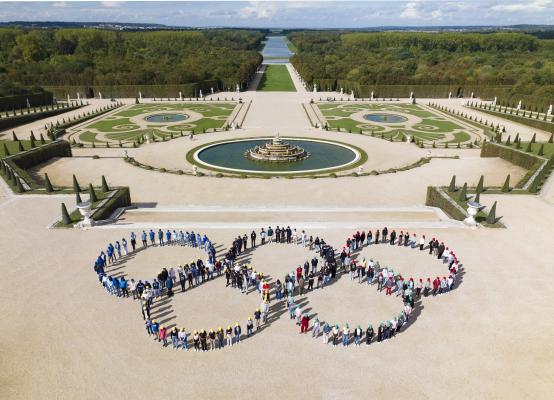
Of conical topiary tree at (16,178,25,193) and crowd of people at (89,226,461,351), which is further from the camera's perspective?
conical topiary tree at (16,178,25,193)

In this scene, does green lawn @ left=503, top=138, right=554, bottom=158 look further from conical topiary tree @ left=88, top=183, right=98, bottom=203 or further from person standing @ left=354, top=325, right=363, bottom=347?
conical topiary tree @ left=88, top=183, right=98, bottom=203

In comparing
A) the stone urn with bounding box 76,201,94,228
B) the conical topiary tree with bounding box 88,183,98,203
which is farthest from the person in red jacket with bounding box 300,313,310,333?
the conical topiary tree with bounding box 88,183,98,203

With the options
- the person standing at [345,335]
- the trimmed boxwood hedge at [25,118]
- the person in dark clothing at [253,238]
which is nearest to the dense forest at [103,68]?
the trimmed boxwood hedge at [25,118]

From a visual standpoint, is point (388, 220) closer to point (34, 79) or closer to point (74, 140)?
point (74, 140)

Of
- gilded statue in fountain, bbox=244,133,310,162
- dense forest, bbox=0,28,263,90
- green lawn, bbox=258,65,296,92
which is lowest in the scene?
gilded statue in fountain, bbox=244,133,310,162

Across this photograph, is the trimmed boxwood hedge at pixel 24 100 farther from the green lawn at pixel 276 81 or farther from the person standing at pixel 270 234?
the person standing at pixel 270 234

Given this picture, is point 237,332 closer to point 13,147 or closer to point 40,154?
point 40,154

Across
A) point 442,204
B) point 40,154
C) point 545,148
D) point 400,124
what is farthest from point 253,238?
point 400,124
